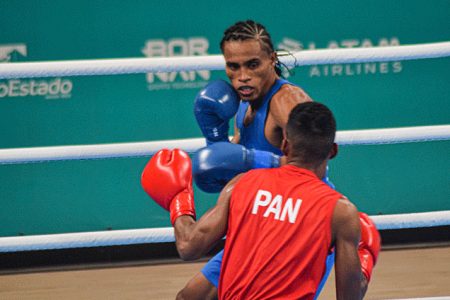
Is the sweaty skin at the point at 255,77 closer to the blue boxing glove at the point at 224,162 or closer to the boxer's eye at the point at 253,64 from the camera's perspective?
the boxer's eye at the point at 253,64

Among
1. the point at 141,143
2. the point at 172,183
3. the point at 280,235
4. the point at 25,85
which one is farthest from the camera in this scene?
the point at 25,85

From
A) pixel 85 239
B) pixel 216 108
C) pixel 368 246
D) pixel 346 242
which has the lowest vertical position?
pixel 85 239

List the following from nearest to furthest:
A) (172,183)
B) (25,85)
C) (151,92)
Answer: (172,183) < (25,85) < (151,92)

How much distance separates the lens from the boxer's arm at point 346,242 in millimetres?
1869

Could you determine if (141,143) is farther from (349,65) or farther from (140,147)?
(349,65)

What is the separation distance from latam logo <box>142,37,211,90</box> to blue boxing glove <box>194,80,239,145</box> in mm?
1789

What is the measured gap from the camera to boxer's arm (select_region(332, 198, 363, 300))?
1.87m

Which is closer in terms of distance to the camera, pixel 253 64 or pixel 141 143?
pixel 253 64

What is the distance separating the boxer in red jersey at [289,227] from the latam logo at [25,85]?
2396 mm

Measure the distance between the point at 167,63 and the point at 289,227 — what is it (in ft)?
4.38

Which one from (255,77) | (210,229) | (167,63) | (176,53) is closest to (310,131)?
(210,229)

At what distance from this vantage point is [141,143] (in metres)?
3.15

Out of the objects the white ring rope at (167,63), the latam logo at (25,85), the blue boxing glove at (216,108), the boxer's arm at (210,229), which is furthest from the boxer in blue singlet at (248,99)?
the latam logo at (25,85)

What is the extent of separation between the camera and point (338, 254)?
1.89 meters
